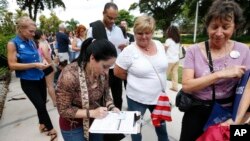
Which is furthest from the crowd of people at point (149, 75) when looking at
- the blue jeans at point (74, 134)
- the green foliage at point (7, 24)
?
the green foliage at point (7, 24)

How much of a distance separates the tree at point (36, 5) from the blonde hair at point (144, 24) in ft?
103

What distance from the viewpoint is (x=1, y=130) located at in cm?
446

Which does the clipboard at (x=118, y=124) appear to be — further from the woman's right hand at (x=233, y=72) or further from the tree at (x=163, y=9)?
the tree at (x=163, y=9)

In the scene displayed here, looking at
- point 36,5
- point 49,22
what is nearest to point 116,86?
point 36,5

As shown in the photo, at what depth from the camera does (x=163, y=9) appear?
47.8m

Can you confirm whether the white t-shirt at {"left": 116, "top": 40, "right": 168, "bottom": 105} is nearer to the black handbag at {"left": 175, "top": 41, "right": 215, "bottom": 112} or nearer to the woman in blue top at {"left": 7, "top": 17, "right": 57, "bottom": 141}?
the black handbag at {"left": 175, "top": 41, "right": 215, "bottom": 112}

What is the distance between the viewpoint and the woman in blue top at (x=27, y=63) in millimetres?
3600

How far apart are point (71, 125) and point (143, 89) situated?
0.93 metres

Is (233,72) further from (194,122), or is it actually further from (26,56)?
(26,56)

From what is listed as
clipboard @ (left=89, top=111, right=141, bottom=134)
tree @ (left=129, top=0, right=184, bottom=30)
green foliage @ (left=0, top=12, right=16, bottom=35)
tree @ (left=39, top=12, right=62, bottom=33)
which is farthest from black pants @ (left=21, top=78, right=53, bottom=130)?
tree @ (left=39, top=12, right=62, bottom=33)

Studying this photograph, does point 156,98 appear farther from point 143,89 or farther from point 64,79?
point 64,79

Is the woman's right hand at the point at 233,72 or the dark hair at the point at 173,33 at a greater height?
the dark hair at the point at 173,33

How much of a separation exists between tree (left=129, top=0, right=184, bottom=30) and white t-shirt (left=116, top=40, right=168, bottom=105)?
44.6m

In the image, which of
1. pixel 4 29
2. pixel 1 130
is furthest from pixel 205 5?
pixel 1 130
